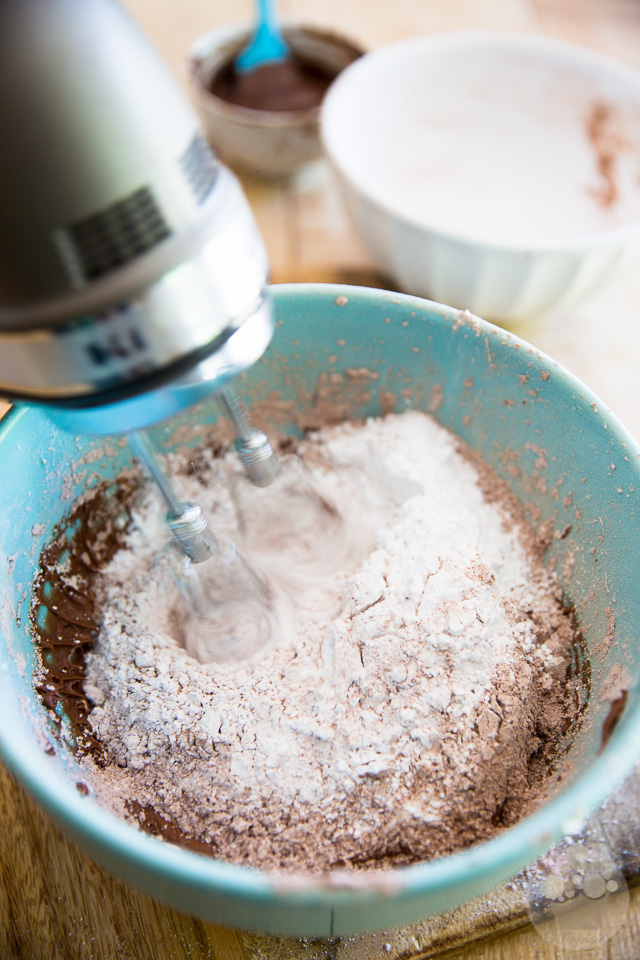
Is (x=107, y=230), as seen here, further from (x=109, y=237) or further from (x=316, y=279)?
(x=316, y=279)

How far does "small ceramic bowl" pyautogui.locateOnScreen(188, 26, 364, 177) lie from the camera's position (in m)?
0.93

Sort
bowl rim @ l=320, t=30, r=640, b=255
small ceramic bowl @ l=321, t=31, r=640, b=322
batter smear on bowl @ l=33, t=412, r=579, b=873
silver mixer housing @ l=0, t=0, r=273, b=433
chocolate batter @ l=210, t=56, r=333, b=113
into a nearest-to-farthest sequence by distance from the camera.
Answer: silver mixer housing @ l=0, t=0, r=273, b=433 < batter smear on bowl @ l=33, t=412, r=579, b=873 < bowl rim @ l=320, t=30, r=640, b=255 < small ceramic bowl @ l=321, t=31, r=640, b=322 < chocolate batter @ l=210, t=56, r=333, b=113

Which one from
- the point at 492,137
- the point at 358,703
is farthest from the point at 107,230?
the point at 492,137

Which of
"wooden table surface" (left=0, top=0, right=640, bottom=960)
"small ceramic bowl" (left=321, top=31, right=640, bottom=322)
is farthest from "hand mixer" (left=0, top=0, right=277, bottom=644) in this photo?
"small ceramic bowl" (left=321, top=31, right=640, bottom=322)

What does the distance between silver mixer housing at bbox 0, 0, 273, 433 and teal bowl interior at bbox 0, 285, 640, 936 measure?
9.0 inches

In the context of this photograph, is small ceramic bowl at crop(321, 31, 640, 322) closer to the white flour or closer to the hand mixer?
the white flour

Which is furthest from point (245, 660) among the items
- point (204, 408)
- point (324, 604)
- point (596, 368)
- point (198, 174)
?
point (596, 368)

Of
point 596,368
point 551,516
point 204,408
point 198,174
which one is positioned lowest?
point 596,368

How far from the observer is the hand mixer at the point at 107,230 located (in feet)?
0.90

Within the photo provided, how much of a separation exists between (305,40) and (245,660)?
95cm

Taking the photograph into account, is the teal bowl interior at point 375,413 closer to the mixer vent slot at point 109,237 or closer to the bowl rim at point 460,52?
the bowl rim at point 460,52

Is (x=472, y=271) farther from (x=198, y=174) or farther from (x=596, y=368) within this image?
(x=198, y=174)

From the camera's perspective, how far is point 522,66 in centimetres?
95

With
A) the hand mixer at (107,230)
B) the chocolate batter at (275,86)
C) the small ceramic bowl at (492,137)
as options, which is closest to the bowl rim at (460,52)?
the small ceramic bowl at (492,137)
